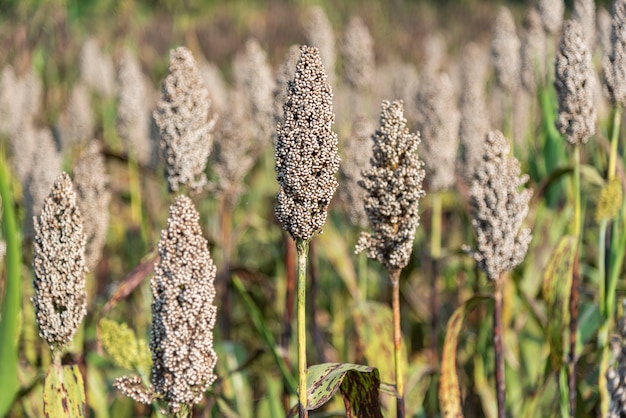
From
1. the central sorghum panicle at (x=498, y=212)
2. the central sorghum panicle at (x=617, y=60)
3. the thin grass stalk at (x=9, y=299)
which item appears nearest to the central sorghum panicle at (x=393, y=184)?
the central sorghum panicle at (x=498, y=212)

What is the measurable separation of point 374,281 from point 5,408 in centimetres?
368

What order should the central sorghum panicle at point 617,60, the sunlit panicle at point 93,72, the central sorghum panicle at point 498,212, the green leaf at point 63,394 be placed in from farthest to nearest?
1. the sunlit panicle at point 93,72
2. the central sorghum panicle at point 617,60
3. the central sorghum panicle at point 498,212
4. the green leaf at point 63,394

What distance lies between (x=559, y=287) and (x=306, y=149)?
1705 millimetres

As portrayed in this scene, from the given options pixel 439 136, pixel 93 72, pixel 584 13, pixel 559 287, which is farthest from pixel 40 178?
pixel 93 72

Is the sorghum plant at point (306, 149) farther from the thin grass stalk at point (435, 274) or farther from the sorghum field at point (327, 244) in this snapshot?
the thin grass stalk at point (435, 274)

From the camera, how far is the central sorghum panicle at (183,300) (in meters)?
1.98

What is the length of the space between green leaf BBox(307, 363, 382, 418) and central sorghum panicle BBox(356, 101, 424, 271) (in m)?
0.37

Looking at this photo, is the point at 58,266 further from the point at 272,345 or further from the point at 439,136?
the point at 439,136

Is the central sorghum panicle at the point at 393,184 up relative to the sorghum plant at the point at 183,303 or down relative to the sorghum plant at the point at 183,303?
up

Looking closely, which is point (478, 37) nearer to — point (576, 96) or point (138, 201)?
point (138, 201)

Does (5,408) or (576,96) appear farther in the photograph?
(576,96)

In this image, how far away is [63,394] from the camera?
246 centimetres

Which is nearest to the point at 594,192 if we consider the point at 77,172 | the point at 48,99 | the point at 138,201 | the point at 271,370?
the point at 271,370

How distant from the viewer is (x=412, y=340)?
518cm
